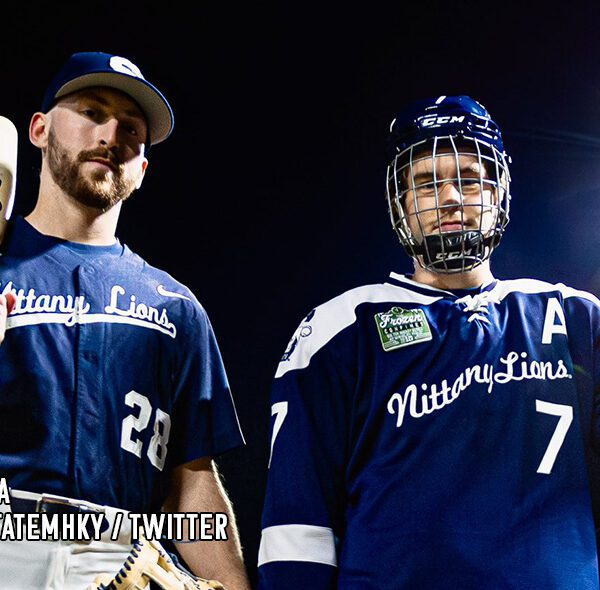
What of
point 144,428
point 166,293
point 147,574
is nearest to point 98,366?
point 144,428

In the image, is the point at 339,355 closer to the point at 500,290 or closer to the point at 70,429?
the point at 500,290

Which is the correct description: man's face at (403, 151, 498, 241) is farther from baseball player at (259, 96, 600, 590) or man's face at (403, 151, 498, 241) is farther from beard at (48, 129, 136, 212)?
beard at (48, 129, 136, 212)

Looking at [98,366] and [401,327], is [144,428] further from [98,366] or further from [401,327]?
[401,327]

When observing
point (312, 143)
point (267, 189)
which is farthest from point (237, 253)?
point (312, 143)

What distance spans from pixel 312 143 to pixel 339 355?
1.34 m

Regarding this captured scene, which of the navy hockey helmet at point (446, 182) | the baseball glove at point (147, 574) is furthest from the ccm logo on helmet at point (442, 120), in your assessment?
the baseball glove at point (147, 574)

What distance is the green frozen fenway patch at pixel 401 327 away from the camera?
1743mm

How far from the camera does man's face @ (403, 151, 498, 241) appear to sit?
1.79 meters

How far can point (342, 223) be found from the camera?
2.84 m

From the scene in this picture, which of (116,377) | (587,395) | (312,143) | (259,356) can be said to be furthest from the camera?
(312,143)

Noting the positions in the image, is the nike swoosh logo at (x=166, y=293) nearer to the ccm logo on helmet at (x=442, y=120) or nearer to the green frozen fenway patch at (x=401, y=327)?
the green frozen fenway patch at (x=401, y=327)

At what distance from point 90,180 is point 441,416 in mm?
907

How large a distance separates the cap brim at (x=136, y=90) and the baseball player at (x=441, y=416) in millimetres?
588

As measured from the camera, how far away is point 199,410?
193 centimetres
